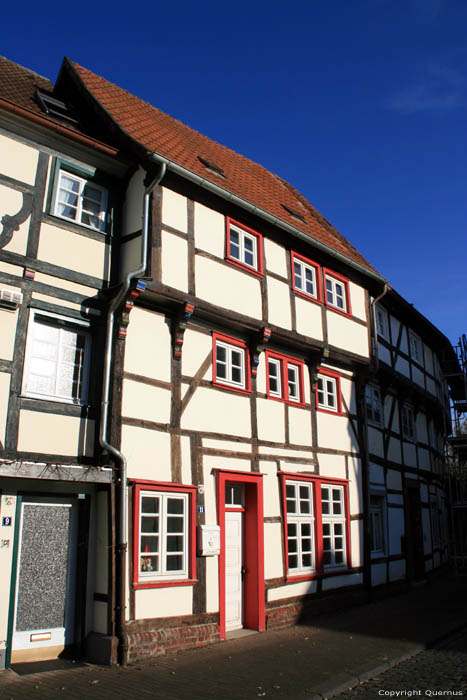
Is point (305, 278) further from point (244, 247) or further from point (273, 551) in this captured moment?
point (273, 551)

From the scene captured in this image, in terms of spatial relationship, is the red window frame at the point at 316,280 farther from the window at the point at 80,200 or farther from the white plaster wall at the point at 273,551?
the white plaster wall at the point at 273,551

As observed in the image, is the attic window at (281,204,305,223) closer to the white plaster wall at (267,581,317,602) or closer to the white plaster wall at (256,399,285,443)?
the white plaster wall at (256,399,285,443)

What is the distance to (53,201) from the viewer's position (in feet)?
32.5

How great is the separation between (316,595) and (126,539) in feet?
17.1

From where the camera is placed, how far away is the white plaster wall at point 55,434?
869cm

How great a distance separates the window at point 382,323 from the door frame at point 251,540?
736 centimetres

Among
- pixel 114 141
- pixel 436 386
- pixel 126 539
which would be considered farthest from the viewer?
pixel 436 386

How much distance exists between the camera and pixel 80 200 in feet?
34.3

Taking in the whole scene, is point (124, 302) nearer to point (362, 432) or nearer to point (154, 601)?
point (154, 601)

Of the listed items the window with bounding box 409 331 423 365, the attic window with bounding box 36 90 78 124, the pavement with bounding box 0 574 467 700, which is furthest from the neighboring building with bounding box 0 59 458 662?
the window with bounding box 409 331 423 365

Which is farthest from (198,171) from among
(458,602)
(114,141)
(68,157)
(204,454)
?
(458,602)

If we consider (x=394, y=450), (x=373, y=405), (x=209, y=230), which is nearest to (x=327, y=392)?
Answer: (x=373, y=405)

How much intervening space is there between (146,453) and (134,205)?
14.0 ft

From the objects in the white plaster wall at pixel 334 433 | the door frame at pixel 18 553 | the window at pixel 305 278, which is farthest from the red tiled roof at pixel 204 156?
the door frame at pixel 18 553
